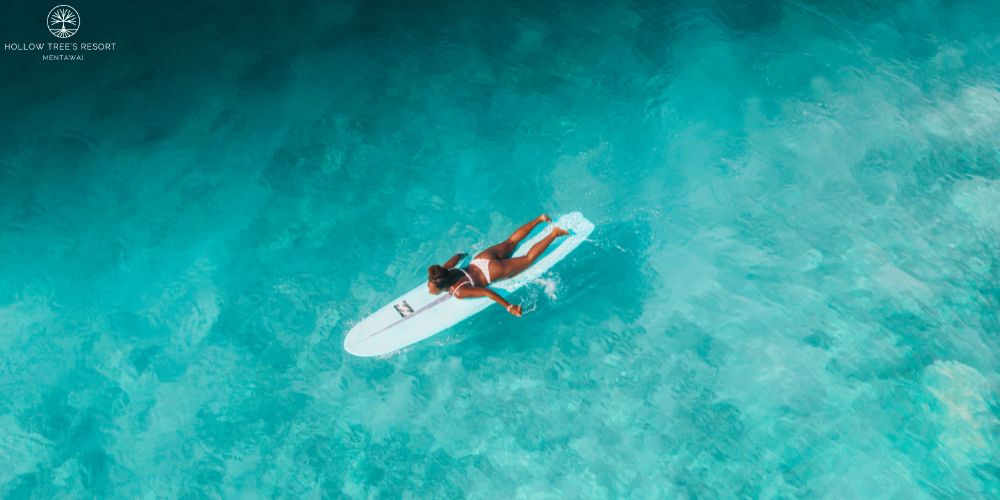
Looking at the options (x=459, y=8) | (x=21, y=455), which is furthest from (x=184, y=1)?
(x=21, y=455)

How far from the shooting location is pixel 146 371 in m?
6.74

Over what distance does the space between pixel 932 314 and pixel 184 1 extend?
1009cm

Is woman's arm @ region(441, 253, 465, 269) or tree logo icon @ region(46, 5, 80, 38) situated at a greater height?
tree logo icon @ region(46, 5, 80, 38)

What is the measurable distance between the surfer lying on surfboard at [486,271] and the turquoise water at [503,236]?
0.45 meters

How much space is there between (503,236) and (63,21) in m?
7.23

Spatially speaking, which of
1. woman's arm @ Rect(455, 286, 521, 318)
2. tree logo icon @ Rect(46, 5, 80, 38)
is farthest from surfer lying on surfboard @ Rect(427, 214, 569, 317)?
tree logo icon @ Rect(46, 5, 80, 38)

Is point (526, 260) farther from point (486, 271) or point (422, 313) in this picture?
point (422, 313)

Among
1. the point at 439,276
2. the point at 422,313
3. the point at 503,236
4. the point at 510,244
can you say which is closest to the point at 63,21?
the point at 422,313

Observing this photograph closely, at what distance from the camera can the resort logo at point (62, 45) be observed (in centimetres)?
897

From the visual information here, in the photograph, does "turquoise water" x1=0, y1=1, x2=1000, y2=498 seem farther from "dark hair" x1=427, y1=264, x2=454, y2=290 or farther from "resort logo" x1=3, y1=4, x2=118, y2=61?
"dark hair" x1=427, y1=264, x2=454, y2=290

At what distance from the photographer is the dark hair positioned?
5879mm

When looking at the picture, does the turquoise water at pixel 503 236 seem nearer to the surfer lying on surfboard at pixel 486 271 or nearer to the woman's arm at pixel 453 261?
the surfer lying on surfboard at pixel 486 271

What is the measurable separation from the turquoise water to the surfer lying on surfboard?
0.45 m

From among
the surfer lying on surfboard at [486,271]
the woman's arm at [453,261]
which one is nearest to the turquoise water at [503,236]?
the surfer lying on surfboard at [486,271]
